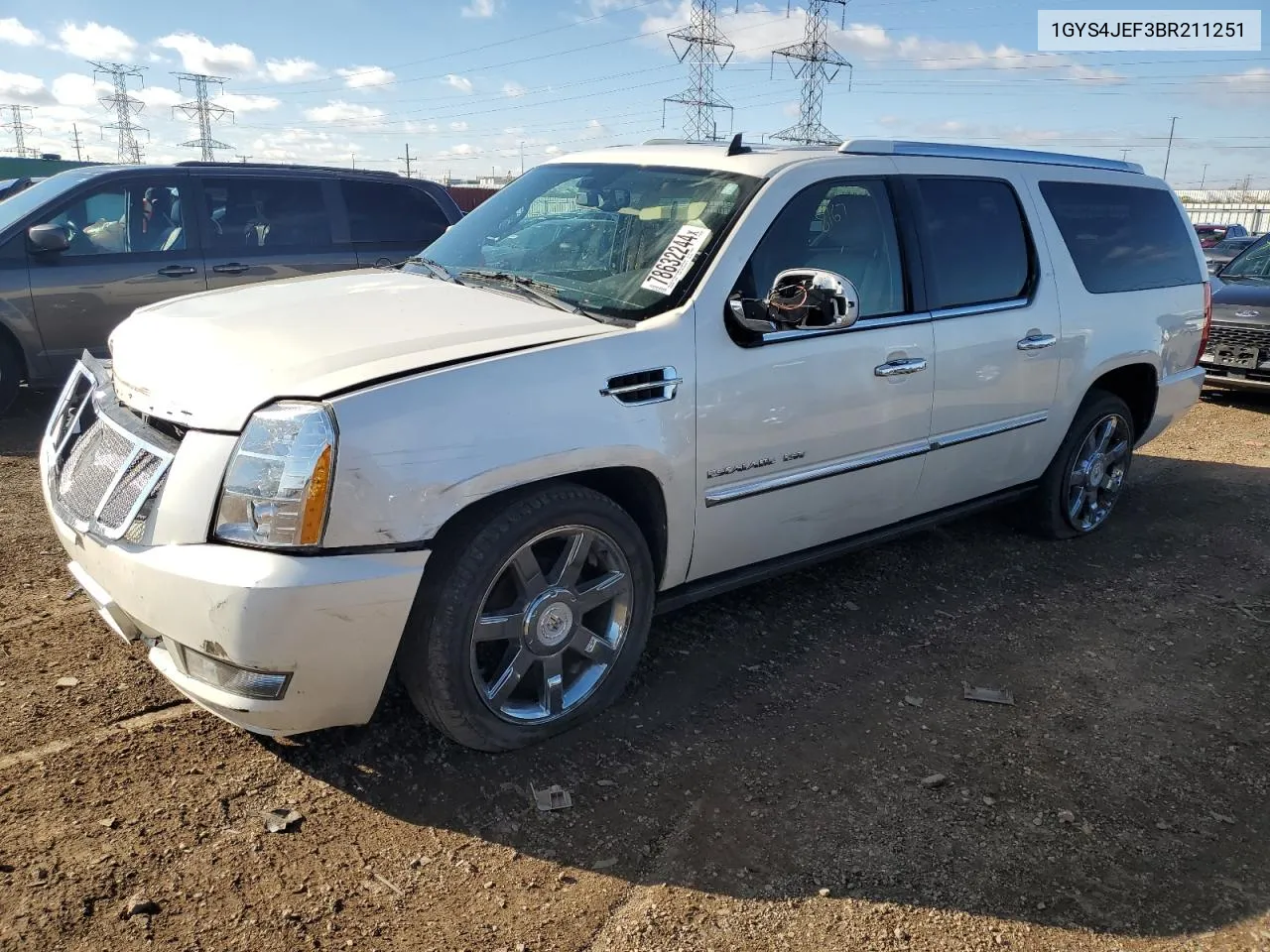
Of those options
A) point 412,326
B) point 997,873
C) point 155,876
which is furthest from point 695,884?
point 412,326

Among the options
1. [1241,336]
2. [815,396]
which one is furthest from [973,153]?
[1241,336]

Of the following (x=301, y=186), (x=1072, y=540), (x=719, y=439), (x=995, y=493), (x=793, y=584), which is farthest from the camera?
(x=301, y=186)

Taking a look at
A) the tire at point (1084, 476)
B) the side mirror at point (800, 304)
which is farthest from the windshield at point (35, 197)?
the tire at point (1084, 476)

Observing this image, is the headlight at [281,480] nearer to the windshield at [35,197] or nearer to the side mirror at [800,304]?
the side mirror at [800,304]

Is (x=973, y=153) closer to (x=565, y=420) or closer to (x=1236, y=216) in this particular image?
Result: (x=565, y=420)

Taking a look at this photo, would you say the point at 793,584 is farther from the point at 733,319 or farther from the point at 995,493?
the point at 733,319

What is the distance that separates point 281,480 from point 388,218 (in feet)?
20.1

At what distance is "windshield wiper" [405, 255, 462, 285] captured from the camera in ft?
12.4

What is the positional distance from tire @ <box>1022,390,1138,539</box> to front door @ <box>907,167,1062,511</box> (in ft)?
1.24

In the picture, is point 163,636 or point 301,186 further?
point 301,186

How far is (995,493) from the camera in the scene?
482 cm

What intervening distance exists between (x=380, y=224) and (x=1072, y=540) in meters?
5.83

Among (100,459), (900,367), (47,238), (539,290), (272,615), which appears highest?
(47,238)

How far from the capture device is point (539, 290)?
138 inches
